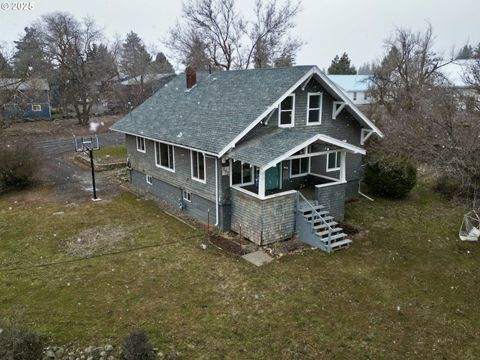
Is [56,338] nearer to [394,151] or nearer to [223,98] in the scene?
[223,98]

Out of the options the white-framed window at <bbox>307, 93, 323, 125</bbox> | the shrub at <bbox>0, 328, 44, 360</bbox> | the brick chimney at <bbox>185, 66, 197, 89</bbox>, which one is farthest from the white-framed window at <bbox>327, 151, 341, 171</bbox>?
the shrub at <bbox>0, 328, 44, 360</bbox>

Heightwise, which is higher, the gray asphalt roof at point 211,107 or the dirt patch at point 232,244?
the gray asphalt roof at point 211,107

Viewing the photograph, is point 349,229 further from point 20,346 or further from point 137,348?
point 20,346

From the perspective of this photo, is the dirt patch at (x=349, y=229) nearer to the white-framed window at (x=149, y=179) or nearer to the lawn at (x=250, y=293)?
the lawn at (x=250, y=293)

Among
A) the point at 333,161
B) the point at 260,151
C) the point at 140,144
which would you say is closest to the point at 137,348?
the point at 260,151

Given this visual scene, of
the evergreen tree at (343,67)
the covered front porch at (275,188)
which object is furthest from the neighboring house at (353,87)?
the covered front porch at (275,188)

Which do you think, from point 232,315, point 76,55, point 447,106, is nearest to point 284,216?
point 232,315
